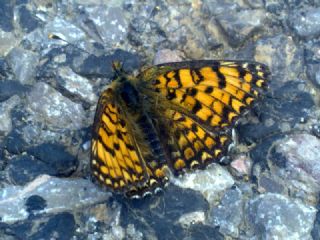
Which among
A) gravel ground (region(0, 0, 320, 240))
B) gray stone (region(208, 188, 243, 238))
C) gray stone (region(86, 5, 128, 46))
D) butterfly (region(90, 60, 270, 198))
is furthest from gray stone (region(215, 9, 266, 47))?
gray stone (region(208, 188, 243, 238))

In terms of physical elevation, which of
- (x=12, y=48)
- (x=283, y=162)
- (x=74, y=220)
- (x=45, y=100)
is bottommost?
(x=74, y=220)

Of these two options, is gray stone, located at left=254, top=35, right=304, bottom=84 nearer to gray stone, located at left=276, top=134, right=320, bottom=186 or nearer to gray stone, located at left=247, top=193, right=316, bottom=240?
gray stone, located at left=276, top=134, right=320, bottom=186

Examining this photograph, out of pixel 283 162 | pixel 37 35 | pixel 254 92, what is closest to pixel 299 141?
pixel 283 162

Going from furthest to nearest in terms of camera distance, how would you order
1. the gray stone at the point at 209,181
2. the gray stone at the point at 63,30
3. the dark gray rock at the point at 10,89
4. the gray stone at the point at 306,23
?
the gray stone at the point at 63,30 → the gray stone at the point at 306,23 → the dark gray rock at the point at 10,89 → the gray stone at the point at 209,181

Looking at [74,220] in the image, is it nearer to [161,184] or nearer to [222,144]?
[161,184]

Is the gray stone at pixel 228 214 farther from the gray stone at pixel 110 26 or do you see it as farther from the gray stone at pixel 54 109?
the gray stone at pixel 110 26

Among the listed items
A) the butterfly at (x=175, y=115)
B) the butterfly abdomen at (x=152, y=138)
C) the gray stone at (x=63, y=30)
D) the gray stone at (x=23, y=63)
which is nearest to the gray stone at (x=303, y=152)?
the butterfly at (x=175, y=115)

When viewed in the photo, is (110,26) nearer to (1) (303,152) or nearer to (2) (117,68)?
(2) (117,68)

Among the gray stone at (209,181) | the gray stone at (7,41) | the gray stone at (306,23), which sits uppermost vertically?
the gray stone at (306,23)
